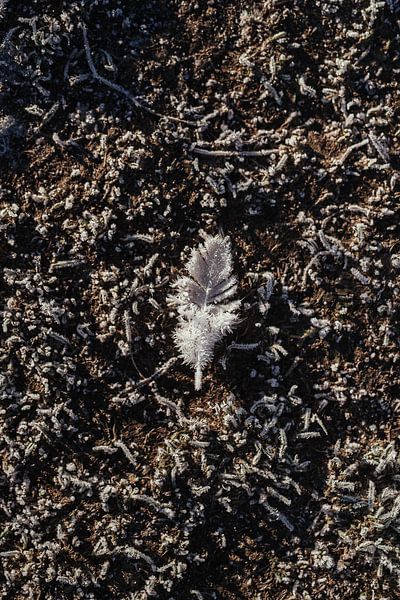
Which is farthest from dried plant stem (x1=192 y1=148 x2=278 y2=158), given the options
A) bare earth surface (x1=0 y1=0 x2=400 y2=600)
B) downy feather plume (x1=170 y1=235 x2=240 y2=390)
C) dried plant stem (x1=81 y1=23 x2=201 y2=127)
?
downy feather plume (x1=170 y1=235 x2=240 y2=390)

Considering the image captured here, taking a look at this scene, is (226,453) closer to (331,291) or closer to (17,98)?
(331,291)

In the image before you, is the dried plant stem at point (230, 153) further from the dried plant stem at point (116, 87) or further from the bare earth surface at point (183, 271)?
the dried plant stem at point (116, 87)

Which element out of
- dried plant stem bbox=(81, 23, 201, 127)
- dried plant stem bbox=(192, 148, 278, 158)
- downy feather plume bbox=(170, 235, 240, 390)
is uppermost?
dried plant stem bbox=(81, 23, 201, 127)

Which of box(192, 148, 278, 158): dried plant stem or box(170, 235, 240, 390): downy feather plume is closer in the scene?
box(170, 235, 240, 390): downy feather plume

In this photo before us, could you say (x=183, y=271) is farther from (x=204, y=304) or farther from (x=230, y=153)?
(x=230, y=153)

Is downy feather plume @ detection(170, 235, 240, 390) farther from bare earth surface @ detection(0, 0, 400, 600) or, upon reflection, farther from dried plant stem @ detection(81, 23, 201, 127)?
dried plant stem @ detection(81, 23, 201, 127)

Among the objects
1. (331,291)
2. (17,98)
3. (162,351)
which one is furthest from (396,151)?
(17,98)

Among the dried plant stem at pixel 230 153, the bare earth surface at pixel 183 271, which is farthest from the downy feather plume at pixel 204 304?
the dried plant stem at pixel 230 153
